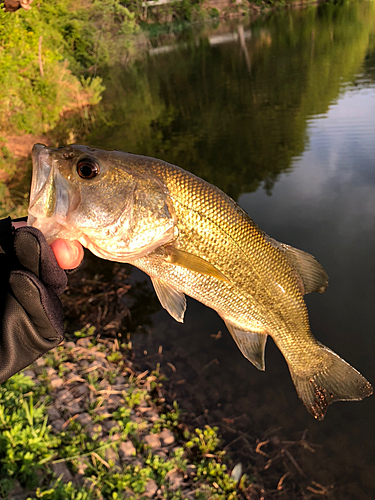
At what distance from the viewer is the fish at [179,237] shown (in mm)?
2303

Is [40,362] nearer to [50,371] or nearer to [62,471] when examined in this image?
[50,371]

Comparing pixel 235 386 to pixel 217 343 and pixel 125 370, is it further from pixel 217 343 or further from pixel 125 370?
pixel 125 370

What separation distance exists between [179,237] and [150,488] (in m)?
2.76

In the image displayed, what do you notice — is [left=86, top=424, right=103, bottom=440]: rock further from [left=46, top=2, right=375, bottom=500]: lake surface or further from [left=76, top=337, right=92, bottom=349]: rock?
[left=76, top=337, right=92, bottom=349]: rock

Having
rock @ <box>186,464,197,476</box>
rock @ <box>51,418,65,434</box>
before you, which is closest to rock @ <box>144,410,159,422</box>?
rock @ <box>186,464,197,476</box>

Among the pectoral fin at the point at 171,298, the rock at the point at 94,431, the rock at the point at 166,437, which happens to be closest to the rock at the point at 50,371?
the rock at the point at 94,431

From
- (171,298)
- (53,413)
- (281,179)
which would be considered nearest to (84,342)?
(53,413)

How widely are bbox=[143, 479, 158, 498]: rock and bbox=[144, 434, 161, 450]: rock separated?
1.45ft

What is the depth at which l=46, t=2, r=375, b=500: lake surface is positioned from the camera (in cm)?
538

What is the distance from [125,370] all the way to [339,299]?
488 centimetres

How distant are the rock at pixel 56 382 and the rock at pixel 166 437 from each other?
1399 mm

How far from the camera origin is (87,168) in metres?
2.37

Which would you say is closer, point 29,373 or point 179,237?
point 179,237

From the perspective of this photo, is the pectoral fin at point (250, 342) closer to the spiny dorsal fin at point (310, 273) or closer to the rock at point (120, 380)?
the spiny dorsal fin at point (310, 273)
